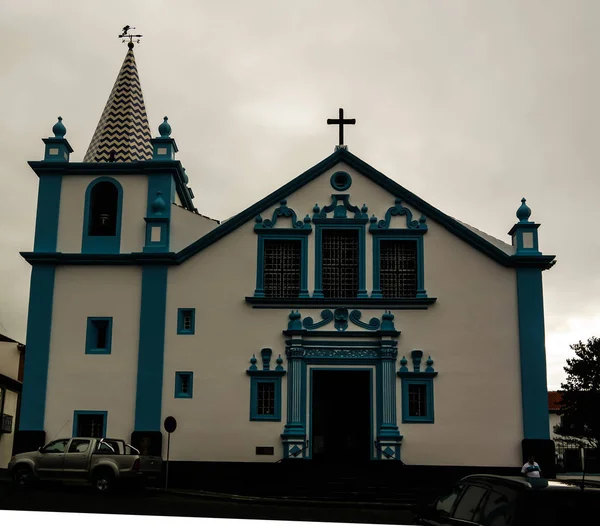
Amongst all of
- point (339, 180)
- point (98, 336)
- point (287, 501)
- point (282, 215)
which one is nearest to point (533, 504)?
point (287, 501)

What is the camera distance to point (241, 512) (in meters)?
15.4

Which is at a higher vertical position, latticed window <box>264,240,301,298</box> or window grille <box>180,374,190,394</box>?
latticed window <box>264,240,301,298</box>

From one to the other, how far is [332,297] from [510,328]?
4.94 meters

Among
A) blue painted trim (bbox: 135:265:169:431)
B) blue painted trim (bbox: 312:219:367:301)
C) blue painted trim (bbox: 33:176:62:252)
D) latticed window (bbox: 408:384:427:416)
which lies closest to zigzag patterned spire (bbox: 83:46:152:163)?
blue painted trim (bbox: 33:176:62:252)

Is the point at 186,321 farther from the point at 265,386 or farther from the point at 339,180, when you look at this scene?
the point at 339,180

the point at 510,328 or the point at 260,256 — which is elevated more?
the point at 260,256

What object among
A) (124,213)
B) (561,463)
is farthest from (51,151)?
(561,463)

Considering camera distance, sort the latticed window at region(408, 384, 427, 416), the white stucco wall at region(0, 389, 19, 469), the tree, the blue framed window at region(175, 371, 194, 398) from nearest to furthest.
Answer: the latticed window at region(408, 384, 427, 416), the blue framed window at region(175, 371, 194, 398), the white stucco wall at region(0, 389, 19, 469), the tree

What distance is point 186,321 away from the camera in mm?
23719

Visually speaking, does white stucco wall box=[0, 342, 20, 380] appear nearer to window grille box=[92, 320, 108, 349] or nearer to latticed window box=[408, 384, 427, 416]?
window grille box=[92, 320, 108, 349]

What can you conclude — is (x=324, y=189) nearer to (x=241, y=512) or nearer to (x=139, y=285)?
(x=139, y=285)

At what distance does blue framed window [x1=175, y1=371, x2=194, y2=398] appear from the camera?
23.1 m

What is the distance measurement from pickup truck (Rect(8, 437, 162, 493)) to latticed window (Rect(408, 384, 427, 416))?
7298 mm

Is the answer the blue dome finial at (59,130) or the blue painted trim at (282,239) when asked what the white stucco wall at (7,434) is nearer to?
the blue dome finial at (59,130)
